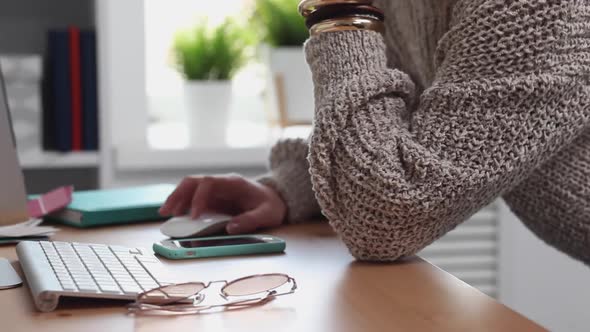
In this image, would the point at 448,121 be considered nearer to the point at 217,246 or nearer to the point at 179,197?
the point at 217,246

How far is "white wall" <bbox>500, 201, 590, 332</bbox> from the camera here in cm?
212

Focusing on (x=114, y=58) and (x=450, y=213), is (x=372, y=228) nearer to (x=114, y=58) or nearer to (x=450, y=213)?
(x=450, y=213)

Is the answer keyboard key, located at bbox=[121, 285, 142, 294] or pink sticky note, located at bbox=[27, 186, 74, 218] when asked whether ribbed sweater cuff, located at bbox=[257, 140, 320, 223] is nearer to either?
pink sticky note, located at bbox=[27, 186, 74, 218]

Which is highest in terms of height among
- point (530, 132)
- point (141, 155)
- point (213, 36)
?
point (213, 36)

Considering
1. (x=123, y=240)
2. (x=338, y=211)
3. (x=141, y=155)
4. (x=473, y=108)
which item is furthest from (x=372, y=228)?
(x=141, y=155)

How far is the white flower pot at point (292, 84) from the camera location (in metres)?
2.03

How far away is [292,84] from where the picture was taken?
6.72ft

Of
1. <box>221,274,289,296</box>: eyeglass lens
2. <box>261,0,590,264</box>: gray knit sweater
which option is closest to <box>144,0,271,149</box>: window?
<box>261,0,590,264</box>: gray knit sweater

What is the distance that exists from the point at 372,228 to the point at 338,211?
1.5 inches

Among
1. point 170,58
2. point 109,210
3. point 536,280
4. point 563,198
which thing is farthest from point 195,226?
point 536,280

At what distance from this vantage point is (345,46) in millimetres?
814

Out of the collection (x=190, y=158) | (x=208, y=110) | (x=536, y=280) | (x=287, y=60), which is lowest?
(x=536, y=280)

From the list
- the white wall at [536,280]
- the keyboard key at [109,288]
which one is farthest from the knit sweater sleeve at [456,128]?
the white wall at [536,280]

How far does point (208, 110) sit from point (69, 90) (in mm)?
349
